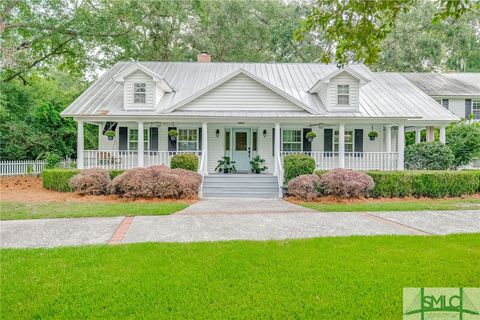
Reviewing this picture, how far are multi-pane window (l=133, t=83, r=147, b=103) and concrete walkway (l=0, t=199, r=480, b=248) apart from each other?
8181 millimetres

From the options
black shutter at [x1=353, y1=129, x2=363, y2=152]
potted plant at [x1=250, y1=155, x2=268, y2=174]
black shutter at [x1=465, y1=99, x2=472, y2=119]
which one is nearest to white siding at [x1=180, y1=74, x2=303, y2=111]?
potted plant at [x1=250, y1=155, x2=268, y2=174]

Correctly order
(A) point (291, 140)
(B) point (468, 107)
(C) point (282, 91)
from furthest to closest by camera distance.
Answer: (B) point (468, 107)
(A) point (291, 140)
(C) point (282, 91)

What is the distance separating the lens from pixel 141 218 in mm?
7961

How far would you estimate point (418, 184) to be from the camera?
1177 centimetres

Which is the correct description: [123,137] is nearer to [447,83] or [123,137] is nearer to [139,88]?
[139,88]

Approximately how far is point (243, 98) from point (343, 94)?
15.4ft

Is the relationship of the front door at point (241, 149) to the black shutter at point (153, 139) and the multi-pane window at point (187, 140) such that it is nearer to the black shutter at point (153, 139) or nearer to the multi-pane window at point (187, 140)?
the multi-pane window at point (187, 140)

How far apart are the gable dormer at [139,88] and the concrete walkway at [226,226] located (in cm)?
789

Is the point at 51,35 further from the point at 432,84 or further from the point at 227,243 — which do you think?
the point at 432,84

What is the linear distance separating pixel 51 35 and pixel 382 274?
2472 centimetres

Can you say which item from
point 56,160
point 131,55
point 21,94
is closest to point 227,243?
point 56,160

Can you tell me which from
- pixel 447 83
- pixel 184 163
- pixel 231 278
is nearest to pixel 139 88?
pixel 184 163

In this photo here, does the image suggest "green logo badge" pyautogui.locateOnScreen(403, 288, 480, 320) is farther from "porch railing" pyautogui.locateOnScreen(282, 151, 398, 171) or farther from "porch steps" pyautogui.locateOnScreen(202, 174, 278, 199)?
"porch railing" pyautogui.locateOnScreen(282, 151, 398, 171)

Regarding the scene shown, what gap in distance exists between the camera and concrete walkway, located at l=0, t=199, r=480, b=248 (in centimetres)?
608
